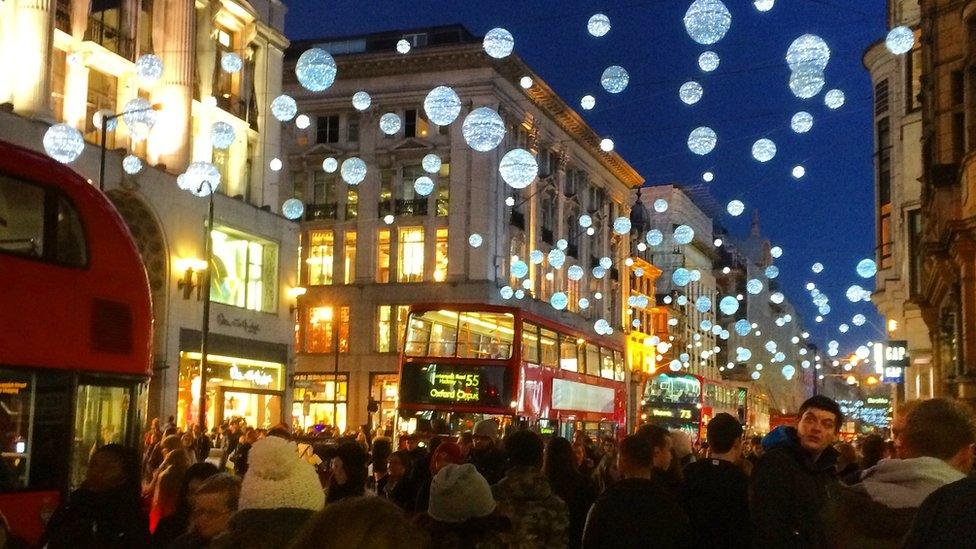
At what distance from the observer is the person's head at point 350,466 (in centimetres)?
664

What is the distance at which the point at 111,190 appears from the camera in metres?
30.5

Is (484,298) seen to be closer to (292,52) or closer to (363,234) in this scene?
(363,234)

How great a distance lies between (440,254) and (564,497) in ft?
148

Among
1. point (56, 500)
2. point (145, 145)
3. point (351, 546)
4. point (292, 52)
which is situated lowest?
point (56, 500)

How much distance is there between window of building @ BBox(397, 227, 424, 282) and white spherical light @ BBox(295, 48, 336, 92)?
34.1 m

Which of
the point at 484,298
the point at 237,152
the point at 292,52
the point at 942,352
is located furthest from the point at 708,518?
the point at 292,52

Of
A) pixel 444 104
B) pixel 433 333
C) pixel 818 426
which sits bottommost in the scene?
pixel 818 426

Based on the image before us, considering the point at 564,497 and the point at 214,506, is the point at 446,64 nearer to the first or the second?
the point at 564,497

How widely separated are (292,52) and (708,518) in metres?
54.3

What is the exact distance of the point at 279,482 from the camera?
3.86m

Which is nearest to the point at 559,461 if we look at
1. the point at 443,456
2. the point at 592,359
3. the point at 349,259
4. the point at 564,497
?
the point at 564,497

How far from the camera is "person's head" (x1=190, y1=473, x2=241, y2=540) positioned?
4527mm

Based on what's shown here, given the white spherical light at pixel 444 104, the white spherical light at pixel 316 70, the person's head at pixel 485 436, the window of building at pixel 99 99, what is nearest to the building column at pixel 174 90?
the window of building at pixel 99 99

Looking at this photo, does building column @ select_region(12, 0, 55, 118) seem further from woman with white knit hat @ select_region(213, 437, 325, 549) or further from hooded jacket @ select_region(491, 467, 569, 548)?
woman with white knit hat @ select_region(213, 437, 325, 549)
